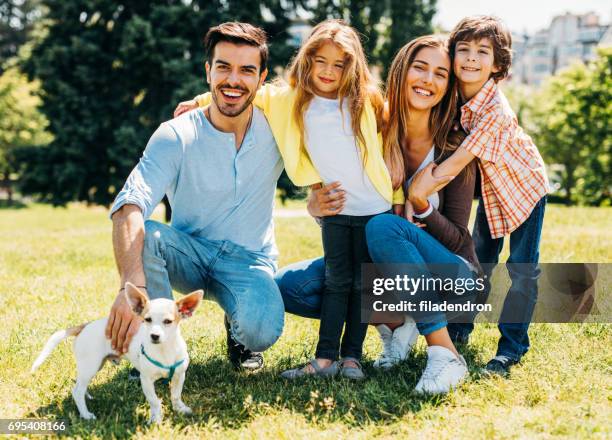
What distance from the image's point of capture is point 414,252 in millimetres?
3516

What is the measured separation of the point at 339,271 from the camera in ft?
12.0

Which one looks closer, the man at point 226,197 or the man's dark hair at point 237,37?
the man at point 226,197

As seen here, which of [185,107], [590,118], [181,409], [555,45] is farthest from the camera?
[555,45]

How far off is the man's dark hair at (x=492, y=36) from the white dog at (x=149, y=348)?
7.57 ft

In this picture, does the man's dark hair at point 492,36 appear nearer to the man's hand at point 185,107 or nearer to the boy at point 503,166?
the boy at point 503,166

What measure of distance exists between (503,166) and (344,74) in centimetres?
115

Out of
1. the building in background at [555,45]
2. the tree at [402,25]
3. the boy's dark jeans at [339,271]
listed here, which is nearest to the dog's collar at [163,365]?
the boy's dark jeans at [339,271]

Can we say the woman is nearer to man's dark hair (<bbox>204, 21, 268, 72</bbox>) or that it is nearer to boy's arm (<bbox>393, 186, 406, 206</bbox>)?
boy's arm (<bbox>393, 186, 406, 206</bbox>)

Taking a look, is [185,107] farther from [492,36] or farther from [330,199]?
[492,36]

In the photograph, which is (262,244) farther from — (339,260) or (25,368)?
(25,368)

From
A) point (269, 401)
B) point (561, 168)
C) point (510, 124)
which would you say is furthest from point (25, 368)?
point (561, 168)

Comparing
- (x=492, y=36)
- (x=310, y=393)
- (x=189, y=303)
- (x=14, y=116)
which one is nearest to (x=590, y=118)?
(x=492, y=36)

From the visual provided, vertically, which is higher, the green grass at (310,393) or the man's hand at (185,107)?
the man's hand at (185,107)

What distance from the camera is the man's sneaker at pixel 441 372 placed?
3.28 metres
